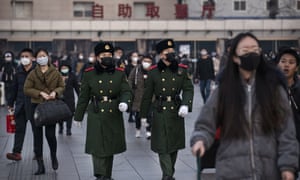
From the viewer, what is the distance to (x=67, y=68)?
13.8m

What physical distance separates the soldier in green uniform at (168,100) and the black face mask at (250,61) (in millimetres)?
4000

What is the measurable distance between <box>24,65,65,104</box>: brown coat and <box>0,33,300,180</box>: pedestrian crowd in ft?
0.05

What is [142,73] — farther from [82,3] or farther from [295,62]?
[82,3]

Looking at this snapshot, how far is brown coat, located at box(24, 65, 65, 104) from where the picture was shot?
9234 mm

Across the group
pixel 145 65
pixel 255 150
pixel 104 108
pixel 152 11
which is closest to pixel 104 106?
pixel 104 108

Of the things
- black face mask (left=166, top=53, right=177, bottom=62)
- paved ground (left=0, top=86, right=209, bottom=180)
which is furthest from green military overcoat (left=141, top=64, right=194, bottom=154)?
paved ground (left=0, top=86, right=209, bottom=180)

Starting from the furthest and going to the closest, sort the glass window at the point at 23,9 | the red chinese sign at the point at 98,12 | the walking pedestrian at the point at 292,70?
the glass window at the point at 23,9 < the red chinese sign at the point at 98,12 < the walking pedestrian at the point at 292,70

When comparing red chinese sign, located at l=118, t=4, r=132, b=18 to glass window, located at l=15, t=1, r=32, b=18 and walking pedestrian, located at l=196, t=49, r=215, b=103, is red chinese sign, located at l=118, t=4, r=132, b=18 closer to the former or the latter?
glass window, located at l=15, t=1, r=32, b=18

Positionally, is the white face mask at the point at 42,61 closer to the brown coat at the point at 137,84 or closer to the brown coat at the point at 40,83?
the brown coat at the point at 40,83

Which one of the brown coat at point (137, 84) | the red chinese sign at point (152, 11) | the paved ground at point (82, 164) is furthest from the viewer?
the red chinese sign at point (152, 11)

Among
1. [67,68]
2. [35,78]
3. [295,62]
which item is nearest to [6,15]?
[67,68]

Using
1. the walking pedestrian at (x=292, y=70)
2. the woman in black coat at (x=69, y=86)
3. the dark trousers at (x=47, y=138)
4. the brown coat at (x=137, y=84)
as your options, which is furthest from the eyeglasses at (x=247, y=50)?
the woman in black coat at (x=69, y=86)

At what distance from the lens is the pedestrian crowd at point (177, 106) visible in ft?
14.6

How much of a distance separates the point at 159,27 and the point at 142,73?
29.0 m
